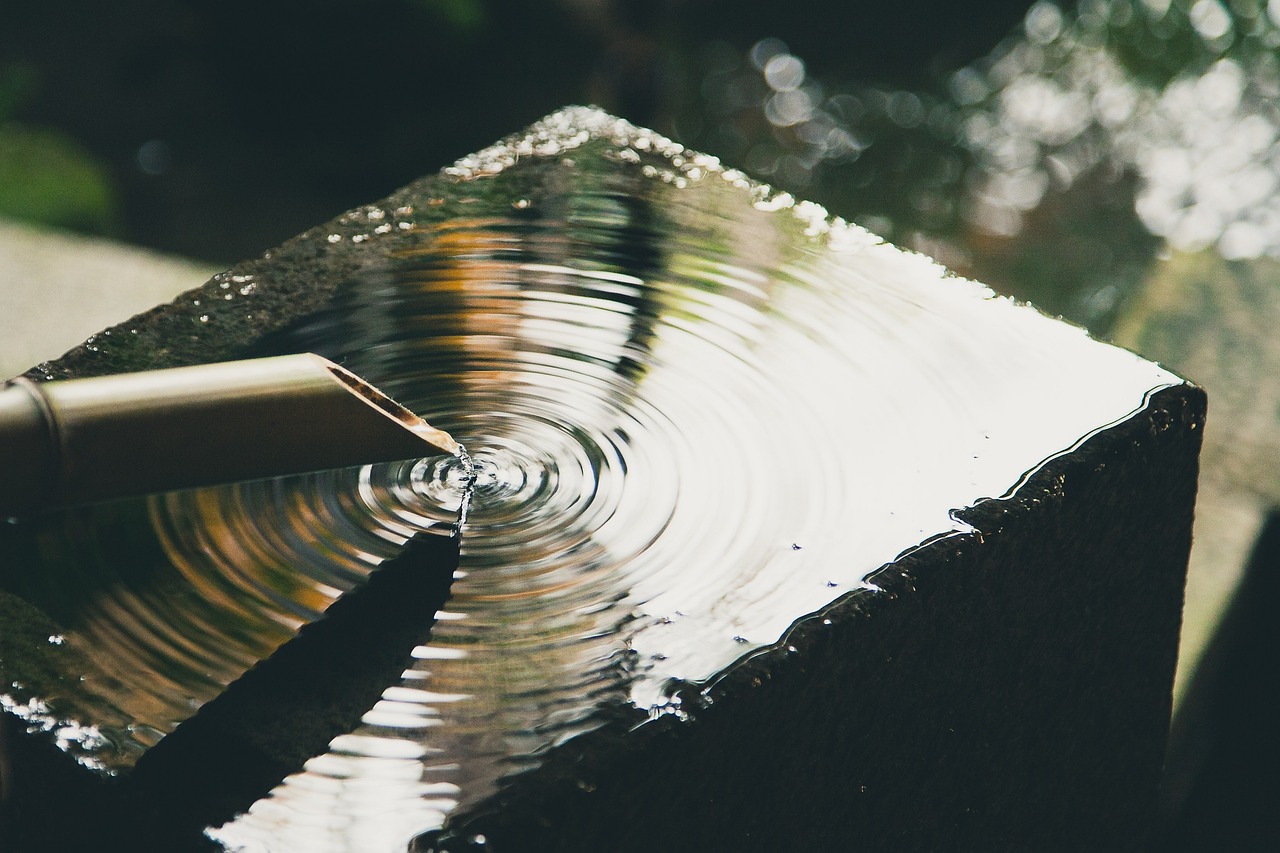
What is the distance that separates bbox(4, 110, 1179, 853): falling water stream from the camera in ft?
3.10

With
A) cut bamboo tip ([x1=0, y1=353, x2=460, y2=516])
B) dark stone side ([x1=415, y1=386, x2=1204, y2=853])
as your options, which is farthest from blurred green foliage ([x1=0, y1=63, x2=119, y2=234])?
dark stone side ([x1=415, y1=386, x2=1204, y2=853])

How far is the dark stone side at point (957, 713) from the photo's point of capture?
3.06 feet

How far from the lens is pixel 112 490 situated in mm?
1011

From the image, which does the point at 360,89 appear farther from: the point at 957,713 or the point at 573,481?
the point at 957,713

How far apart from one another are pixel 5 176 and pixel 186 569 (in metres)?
2.86

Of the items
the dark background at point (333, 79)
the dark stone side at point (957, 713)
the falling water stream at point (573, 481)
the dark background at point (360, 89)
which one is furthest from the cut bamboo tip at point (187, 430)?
the dark background at point (333, 79)

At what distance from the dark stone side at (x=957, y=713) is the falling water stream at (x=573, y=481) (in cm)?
2

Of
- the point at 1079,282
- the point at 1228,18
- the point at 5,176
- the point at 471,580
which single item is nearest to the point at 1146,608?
the point at 471,580

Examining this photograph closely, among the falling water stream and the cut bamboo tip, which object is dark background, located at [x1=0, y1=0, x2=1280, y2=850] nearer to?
the falling water stream

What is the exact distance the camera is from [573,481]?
116 centimetres

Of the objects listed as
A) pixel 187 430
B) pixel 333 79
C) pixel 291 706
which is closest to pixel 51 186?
pixel 333 79

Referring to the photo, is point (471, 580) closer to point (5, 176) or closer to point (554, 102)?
point (5, 176)

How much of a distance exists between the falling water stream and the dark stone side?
2cm

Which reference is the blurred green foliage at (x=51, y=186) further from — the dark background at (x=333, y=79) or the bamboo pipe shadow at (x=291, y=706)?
the bamboo pipe shadow at (x=291, y=706)
